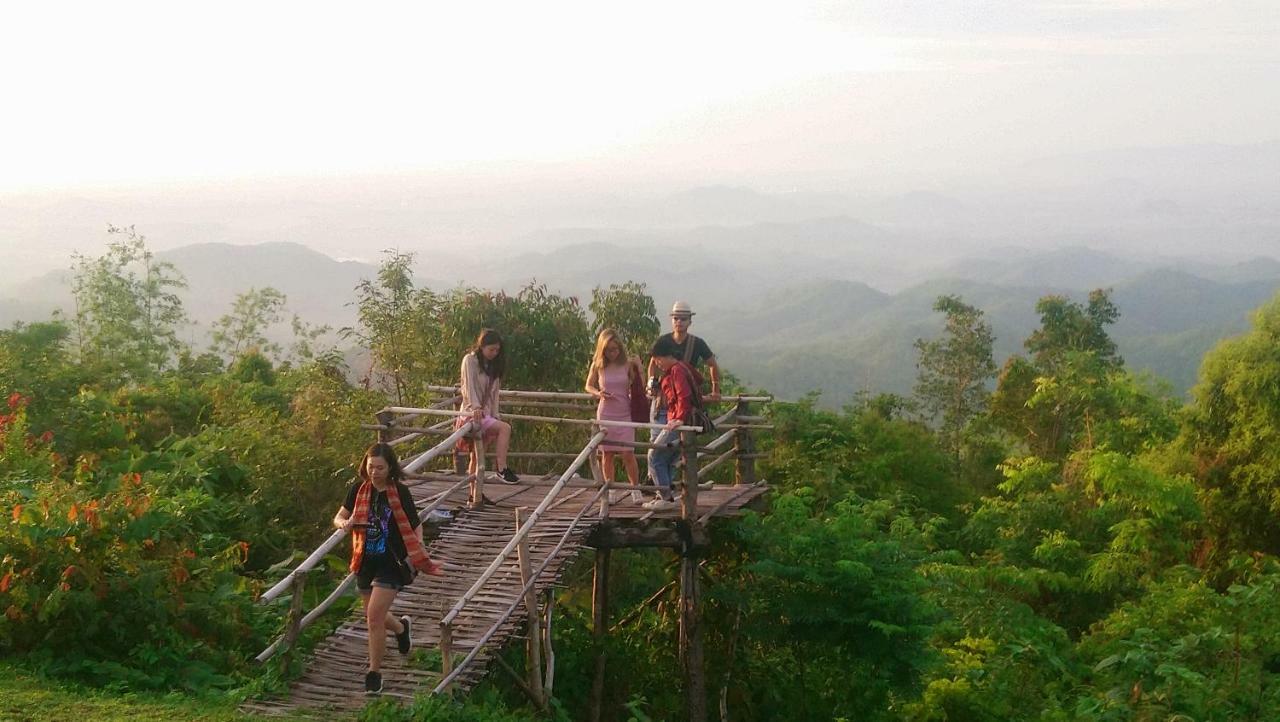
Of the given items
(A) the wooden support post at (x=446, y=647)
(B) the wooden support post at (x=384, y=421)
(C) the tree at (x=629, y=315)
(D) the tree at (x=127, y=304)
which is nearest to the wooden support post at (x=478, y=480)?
(B) the wooden support post at (x=384, y=421)

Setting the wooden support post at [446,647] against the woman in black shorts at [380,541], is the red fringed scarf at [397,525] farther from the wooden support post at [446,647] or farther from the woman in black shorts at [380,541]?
the wooden support post at [446,647]

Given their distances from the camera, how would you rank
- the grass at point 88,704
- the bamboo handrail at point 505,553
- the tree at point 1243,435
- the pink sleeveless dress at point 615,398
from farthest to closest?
1. the tree at point 1243,435
2. the pink sleeveless dress at point 615,398
3. the bamboo handrail at point 505,553
4. the grass at point 88,704

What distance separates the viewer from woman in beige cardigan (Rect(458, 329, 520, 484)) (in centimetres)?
1034

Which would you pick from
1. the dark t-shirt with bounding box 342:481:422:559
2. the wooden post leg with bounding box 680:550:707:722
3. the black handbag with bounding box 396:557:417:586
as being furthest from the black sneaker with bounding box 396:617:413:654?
the wooden post leg with bounding box 680:550:707:722

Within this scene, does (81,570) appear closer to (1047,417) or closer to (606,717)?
(606,717)

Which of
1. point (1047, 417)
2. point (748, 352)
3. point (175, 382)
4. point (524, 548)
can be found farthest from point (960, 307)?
point (748, 352)

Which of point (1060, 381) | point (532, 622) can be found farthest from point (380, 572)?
point (1060, 381)

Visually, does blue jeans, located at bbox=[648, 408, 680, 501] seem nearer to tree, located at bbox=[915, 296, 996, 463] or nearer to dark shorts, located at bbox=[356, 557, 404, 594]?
dark shorts, located at bbox=[356, 557, 404, 594]

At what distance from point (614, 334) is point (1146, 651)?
653 centimetres

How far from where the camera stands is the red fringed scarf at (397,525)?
25.2 feet

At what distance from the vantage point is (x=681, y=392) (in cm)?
1015

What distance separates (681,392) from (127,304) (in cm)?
3051

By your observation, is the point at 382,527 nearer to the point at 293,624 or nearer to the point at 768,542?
the point at 293,624

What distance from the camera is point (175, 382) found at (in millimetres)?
18703
